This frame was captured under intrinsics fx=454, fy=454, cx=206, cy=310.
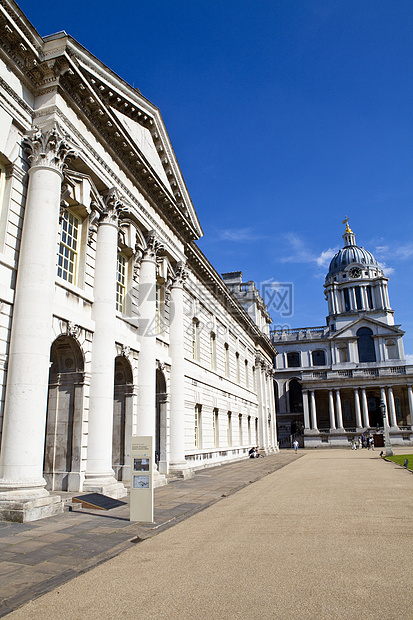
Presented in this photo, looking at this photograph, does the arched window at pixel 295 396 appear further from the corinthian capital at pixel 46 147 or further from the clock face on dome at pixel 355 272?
the corinthian capital at pixel 46 147

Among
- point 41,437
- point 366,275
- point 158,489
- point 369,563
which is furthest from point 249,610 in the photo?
point 366,275

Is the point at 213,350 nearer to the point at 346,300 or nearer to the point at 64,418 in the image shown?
Answer: the point at 64,418

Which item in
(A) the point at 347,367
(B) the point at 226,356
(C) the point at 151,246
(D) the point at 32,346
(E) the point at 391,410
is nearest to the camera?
(D) the point at 32,346

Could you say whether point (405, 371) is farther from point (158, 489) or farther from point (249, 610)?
point (249, 610)

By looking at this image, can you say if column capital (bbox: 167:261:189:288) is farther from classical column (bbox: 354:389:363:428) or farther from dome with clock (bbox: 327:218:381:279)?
dome with clock (bbox: 327:218:381:279)

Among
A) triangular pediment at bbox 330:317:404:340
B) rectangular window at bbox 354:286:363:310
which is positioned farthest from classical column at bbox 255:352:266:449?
rectangular window at bbox 354:286:363:310

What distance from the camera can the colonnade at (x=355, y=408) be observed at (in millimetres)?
61219

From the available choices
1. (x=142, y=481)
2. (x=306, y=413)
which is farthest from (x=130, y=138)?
(x=306, y=413)

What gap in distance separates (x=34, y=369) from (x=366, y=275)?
78.7 m

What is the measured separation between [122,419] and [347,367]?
6254 centimetres

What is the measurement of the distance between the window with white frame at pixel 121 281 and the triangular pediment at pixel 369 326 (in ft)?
207

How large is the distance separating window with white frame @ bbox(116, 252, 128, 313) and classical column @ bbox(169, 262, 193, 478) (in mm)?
3740

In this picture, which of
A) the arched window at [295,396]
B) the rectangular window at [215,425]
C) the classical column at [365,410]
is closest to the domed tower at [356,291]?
the arched window at [295,396]

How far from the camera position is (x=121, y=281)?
16594 millimetres
